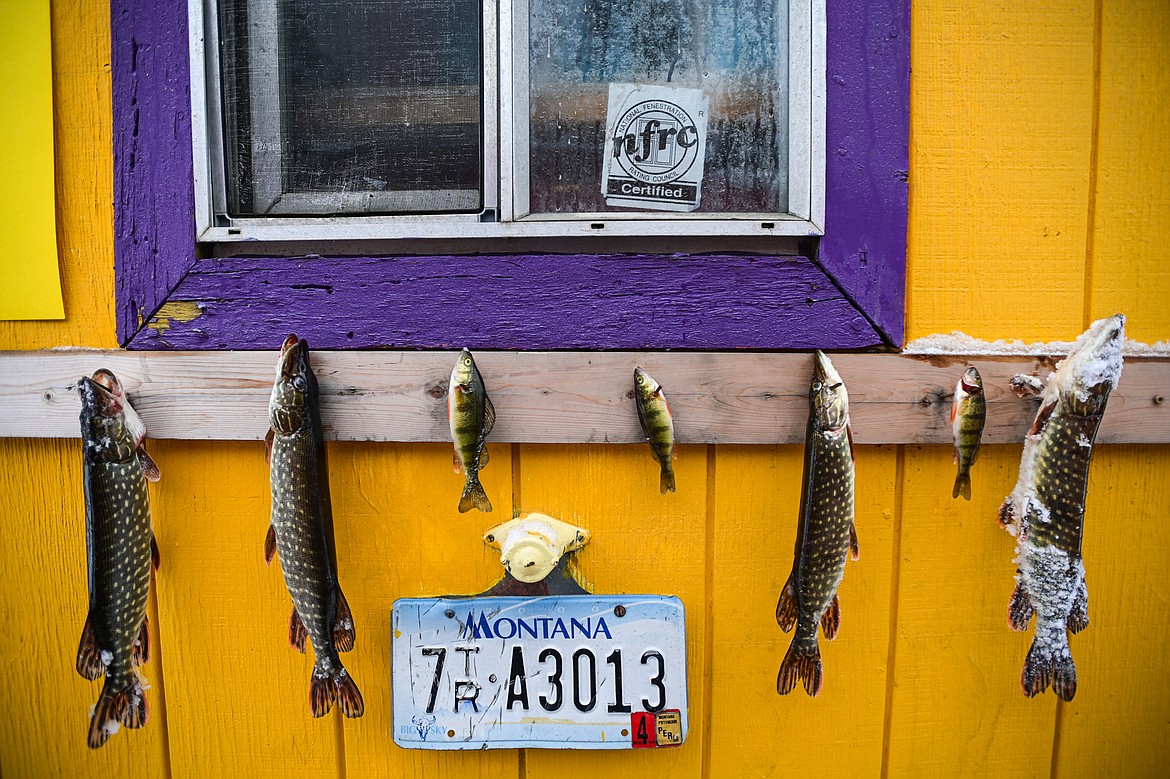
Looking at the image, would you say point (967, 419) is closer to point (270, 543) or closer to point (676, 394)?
point (676, 394)

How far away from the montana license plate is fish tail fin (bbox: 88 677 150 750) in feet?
2.00

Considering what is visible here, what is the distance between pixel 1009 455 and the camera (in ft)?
5.57

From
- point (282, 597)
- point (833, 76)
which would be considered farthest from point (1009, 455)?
point (282, 597)

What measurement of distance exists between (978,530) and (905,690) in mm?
477

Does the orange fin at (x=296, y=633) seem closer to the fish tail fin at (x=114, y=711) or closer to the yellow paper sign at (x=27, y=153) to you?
the fish tail fin at (x=114, y=711)

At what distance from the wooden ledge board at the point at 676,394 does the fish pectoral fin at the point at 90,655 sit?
0.62 metres

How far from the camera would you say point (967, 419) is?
149cm

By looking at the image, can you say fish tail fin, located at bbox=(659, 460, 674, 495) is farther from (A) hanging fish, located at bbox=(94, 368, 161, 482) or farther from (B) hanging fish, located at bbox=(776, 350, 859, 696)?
(A) hanging fish, located at bbox=(94, 368, 161, 482)

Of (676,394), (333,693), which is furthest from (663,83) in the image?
(333,693)

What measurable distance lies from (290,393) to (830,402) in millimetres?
1273

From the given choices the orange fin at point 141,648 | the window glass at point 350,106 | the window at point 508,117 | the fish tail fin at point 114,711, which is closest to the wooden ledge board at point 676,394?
the window at point 508,117

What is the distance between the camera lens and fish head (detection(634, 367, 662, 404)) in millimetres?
1505

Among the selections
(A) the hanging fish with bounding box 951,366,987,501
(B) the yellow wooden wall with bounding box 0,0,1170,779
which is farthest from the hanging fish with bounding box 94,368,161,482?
(A) the hanging fish with bounding box 951,366,987,501

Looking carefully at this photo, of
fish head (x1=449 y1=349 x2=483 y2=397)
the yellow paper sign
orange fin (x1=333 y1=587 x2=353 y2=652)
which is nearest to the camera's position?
fish head (x1=449 y1=349 x2=483 y2=397)
